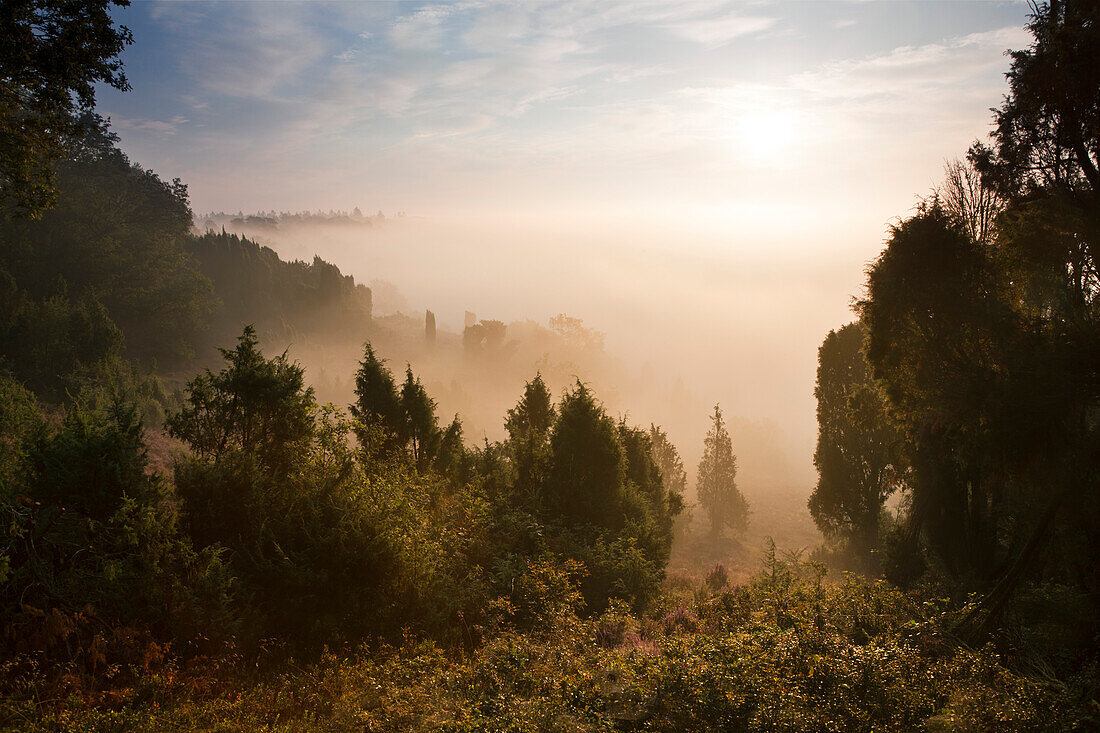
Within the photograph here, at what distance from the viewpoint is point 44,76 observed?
8883 millimetres

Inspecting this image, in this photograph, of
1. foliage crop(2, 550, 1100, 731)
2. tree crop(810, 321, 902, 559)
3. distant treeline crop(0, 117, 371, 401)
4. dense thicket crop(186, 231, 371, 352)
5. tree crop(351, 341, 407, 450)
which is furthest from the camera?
dense thicket crop(186, 231, 371, 352)

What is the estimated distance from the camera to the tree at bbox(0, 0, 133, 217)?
27.9 feet

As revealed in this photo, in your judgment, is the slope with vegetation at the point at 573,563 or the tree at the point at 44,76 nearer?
the slope with vegetation at the point at 573,563

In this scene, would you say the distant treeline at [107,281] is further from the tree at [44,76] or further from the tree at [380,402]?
the tree at [44,76]

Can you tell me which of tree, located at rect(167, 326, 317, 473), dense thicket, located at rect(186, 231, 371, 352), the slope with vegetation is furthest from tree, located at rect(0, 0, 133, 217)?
dense thicket, located at rect(186, 231, 371, 352)

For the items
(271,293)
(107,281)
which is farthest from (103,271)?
(271,293)

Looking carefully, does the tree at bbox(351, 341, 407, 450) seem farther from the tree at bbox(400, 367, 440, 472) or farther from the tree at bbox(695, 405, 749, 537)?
the tree at bbox(695, 405, 749, 537)

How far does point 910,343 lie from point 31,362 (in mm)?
50811

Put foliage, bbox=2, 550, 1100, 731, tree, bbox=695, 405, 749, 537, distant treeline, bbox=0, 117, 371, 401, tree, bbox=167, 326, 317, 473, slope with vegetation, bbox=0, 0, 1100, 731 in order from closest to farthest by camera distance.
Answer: foliage, bbox=2, 550, 1100, 731 → slope with vegetation, bbox=0, 0, 1100, 731 → tree, bbox=167, 326, 317, 473 → distant treeline, bbox=0, 117, 371, 401 → tree, bbox=695, 405, 749, 537

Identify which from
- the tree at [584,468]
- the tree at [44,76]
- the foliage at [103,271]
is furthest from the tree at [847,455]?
the foliage at [103,271]

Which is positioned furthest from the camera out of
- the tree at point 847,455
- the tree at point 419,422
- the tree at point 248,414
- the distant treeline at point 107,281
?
the distant treeline at point 107,281

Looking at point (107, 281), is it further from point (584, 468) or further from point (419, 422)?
point (584, 468)

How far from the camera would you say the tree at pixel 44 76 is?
27.9 ft

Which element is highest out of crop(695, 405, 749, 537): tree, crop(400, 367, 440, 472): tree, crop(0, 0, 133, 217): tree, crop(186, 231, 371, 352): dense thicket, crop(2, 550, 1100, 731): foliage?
crop(186, 231, 371, 352): dense thicket
